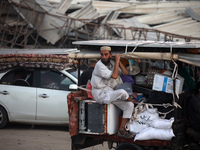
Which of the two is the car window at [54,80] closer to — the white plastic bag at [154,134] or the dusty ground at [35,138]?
the dusty ground at [35,138]

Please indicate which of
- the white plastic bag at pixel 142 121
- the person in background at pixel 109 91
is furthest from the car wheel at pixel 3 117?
the white plastic bag at pixel 142 121

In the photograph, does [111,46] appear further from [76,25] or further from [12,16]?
[12,16]

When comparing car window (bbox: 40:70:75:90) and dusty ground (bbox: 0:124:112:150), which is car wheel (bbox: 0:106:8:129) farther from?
car window (bbox: 40:70:75:90)

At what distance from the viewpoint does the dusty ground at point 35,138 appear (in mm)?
8094

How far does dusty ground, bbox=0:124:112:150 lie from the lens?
8.09 meters

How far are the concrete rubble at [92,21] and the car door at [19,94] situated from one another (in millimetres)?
3898

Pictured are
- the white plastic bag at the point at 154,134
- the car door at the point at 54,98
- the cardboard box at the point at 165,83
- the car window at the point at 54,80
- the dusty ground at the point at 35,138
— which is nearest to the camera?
the white plastic bag at the point at 154,134

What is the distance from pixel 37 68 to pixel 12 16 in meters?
6.62

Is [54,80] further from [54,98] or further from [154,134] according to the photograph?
[154,134]

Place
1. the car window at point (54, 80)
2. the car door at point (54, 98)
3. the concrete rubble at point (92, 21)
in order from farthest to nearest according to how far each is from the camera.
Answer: the concrete rubble at point (92, 21) < the car window at point (54, 80) < the car door at point (54, 98)

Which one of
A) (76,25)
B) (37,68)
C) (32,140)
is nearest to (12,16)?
(76,25)

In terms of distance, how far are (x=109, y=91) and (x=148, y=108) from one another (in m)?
0.69

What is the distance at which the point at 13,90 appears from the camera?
10.1 m

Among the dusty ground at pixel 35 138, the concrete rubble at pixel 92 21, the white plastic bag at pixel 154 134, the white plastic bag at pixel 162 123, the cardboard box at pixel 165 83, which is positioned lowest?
the dusty ground at pixel 35 138
